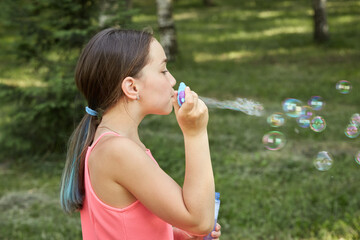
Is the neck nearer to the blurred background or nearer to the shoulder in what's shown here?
the shoulder

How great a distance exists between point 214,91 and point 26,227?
470 cm

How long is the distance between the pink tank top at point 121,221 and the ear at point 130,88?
0.15m

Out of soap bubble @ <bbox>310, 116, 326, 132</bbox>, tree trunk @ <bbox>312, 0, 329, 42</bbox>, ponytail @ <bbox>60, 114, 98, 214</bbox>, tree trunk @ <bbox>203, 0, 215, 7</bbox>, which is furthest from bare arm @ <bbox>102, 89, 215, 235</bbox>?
tree trunk @ <bbox>203, 0, 215, 7</bbox>

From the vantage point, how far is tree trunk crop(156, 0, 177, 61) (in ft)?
31.8

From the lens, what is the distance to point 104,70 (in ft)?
5.17

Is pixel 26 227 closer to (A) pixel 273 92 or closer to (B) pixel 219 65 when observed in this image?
(A) pixel 273 92

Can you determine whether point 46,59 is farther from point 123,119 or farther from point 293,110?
point 123,119

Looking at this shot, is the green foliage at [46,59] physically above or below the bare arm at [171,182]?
below

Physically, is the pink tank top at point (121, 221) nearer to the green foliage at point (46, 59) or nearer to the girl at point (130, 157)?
the girl at point (130, 157)

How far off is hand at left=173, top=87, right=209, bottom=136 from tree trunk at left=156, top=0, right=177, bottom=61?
820 centimetres

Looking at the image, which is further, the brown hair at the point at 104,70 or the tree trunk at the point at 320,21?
the tree trunk at the point at 320,21

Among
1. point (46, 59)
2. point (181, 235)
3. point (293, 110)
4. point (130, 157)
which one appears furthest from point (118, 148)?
point (46, 59)

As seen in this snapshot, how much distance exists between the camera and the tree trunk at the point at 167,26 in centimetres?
968

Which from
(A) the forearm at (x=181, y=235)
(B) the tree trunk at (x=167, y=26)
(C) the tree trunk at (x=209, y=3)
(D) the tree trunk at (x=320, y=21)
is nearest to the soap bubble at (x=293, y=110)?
(A) the forearm at (x=181, y=235)
